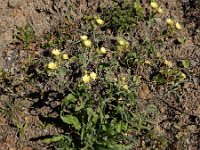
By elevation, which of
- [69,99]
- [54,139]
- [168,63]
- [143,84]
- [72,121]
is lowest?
[54,139]

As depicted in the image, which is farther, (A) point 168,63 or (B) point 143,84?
(A) point 168,63

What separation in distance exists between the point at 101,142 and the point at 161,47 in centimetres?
169

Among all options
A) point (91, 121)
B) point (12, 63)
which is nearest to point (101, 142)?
point (91, 121)

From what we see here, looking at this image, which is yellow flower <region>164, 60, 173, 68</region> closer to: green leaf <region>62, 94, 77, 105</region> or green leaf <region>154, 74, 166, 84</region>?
green leaf <region>154, 74, 166, 84</region>

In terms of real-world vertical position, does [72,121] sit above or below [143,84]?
below

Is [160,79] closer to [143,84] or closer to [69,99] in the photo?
[143,84]

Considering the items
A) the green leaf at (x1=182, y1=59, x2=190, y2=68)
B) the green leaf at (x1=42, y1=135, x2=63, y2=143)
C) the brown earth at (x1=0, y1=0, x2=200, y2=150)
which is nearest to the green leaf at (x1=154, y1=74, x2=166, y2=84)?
the brown earth at (x1=0, y1=0, x2=200, y2=150)

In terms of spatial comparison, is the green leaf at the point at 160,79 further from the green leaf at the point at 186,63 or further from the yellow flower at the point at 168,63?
the green leaf at the point at 186,63

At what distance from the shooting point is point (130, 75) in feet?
16.5

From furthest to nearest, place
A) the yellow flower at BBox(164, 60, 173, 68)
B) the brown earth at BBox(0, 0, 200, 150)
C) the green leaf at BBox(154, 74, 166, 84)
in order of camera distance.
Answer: the yellow flower at BBox(164, 60, 173, 68)
the green leaf at BBox(154, 74, 166, 84)
the brown earth at BBox(0, 0, 200, 150)

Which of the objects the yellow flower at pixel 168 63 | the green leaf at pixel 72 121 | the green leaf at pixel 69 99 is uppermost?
the yellow flower at pixel 168 63

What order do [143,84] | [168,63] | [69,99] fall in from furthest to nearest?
[168,63] < [143,84] < [69,99]

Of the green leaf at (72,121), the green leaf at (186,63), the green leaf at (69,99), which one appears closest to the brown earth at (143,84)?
the green leaf at (186,63)

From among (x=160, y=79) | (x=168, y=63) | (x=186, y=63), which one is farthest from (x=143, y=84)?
(x=186, y=63)
